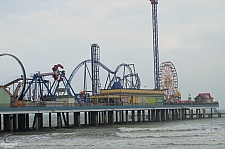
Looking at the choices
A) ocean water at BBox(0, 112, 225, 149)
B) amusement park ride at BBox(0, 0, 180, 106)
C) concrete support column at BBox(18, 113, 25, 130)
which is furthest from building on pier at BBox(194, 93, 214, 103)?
concrete support column at BBox(18, 113, 25, 130)

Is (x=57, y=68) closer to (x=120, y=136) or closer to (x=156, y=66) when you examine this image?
(x=120, y=136)

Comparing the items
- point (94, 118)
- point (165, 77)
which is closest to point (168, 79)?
point (165, 77)

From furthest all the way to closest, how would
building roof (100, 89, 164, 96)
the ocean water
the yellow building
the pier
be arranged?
building roof (100, 89, 164, 96), the yellow building, the pier, the ocean water

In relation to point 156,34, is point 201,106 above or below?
below

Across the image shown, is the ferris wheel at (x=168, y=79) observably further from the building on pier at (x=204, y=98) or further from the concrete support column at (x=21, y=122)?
the concrete support column at (x=21, y=122)

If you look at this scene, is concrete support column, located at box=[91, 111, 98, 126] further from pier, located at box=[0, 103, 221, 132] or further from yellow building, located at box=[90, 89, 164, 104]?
yellow building, located at box=[90, 89, 164, 104]

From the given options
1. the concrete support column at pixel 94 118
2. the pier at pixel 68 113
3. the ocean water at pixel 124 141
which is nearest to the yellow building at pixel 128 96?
the pier at pixel 68 113

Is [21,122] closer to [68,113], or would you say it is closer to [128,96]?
[68,113]

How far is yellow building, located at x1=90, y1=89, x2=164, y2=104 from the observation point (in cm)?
6725

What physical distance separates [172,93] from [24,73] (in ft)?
167

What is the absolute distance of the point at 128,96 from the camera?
228 feet

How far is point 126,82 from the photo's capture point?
88.6 m

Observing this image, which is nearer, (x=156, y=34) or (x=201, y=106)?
(x=201, y=106)

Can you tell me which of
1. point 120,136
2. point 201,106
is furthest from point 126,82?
point 120,136
